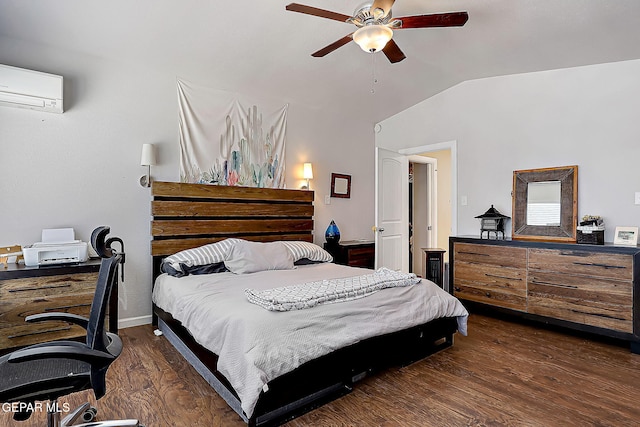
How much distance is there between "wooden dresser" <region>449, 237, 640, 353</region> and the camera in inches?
116

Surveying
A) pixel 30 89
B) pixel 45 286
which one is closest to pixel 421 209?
pixel 45 286

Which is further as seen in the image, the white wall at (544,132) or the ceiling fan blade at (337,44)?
the white wall at (544,132)

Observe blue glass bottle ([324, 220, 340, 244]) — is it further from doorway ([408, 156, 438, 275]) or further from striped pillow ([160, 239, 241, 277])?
doorway ([408, 156, 438, 275])

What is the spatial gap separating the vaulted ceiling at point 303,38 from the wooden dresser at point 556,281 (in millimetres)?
1824

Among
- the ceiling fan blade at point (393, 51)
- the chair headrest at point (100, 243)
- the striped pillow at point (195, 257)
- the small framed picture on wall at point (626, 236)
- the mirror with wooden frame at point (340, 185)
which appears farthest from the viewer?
the mirror with wooden frame at point (340, 185)

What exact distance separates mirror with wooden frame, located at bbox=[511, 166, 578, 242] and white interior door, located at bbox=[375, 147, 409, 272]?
1580mm

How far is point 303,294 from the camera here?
7.47 feet

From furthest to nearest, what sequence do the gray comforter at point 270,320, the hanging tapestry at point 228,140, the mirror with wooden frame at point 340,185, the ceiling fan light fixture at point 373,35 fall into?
the mirror with wooden frame at point 340,185 < the hanging tapestry at point 228,140 < the ceiling fan light fixture at point 373,35 < the gray comforter at point 270,320

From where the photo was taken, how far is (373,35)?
2.27 meters

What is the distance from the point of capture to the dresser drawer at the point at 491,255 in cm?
358

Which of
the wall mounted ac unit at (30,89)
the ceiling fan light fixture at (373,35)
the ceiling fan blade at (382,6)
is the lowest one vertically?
the wall mounted ac unit at (30,89)

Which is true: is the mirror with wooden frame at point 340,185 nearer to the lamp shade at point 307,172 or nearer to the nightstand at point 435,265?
the lamp shade at point 307,172

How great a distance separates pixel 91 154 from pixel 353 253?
307cm

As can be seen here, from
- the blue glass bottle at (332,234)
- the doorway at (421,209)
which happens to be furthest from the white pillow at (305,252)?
the doorway at (421,209)
